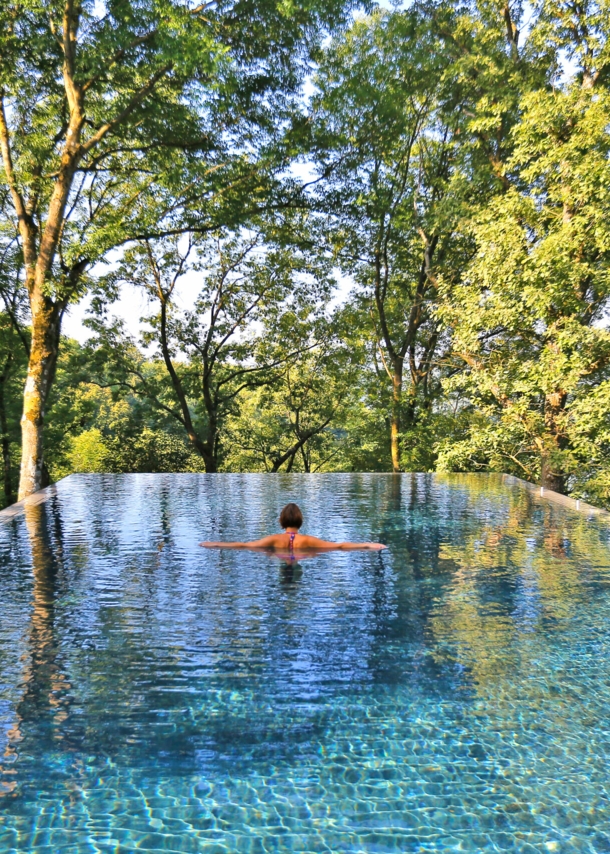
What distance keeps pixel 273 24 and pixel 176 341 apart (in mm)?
11298

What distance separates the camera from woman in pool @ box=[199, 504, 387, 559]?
5922 mm

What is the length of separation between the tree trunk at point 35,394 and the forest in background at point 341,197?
42 millimetres

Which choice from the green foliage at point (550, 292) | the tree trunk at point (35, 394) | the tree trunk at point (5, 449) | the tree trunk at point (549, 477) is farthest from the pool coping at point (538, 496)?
the tree trunk at point (5, 449)

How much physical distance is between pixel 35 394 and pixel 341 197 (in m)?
7.99

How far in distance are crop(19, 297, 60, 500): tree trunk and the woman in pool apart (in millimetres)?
6867

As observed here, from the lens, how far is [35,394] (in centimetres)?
1170

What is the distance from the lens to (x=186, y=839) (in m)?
2.02

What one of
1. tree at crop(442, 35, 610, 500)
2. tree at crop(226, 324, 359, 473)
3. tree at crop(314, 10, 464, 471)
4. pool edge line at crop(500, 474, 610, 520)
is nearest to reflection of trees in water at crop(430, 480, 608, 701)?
pool edge line at crop(500, 474, 610, 520)

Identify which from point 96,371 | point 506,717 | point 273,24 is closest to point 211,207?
point 273,24

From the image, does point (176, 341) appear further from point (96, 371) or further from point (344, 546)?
point (344, 546)

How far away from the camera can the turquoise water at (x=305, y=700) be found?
2.11 meters

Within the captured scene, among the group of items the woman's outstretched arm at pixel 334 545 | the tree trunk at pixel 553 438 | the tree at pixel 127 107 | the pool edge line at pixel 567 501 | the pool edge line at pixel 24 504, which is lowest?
the woman's outstretched arm at pixel 334 545

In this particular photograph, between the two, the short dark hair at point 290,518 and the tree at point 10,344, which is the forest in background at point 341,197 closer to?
the tree at point 10,344

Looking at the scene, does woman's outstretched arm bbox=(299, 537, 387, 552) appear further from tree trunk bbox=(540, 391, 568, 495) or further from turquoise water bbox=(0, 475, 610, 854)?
tree trunk bbox=(540, 391, 568, 495)
